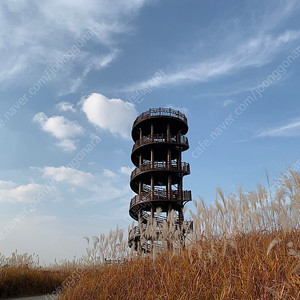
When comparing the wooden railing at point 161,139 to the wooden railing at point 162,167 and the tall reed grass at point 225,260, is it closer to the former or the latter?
the wooden railing at point 162,167

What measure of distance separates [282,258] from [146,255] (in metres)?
3.09

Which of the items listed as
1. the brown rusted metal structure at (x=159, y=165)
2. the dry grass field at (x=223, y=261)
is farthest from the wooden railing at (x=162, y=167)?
the dry grass field at (x=223, y=261)

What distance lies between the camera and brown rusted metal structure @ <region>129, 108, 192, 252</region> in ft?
79.1

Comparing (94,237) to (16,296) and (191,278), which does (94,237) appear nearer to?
(191,278)

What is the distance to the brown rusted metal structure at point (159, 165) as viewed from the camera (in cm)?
2411

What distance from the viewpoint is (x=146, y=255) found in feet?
20.6

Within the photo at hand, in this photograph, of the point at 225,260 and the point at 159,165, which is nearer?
the point at 225,260

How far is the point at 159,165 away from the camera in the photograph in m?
24.7

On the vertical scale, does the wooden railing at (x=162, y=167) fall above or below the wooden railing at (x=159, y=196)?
above

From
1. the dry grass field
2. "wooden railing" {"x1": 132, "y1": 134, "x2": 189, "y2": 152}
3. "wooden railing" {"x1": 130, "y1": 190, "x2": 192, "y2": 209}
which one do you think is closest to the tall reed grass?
the dry grass field

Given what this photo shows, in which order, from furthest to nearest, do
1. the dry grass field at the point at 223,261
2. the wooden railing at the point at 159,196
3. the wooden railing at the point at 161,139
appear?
the wooden railing at the point at 161,139 → the wooden railing at the point at 159,196 → the dry grass field at the point at 223,261

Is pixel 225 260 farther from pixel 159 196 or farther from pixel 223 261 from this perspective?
pixel 159 196

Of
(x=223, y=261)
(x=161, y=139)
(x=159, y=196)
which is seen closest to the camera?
(x=223, y=261)

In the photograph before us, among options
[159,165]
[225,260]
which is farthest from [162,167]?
[225,260]
